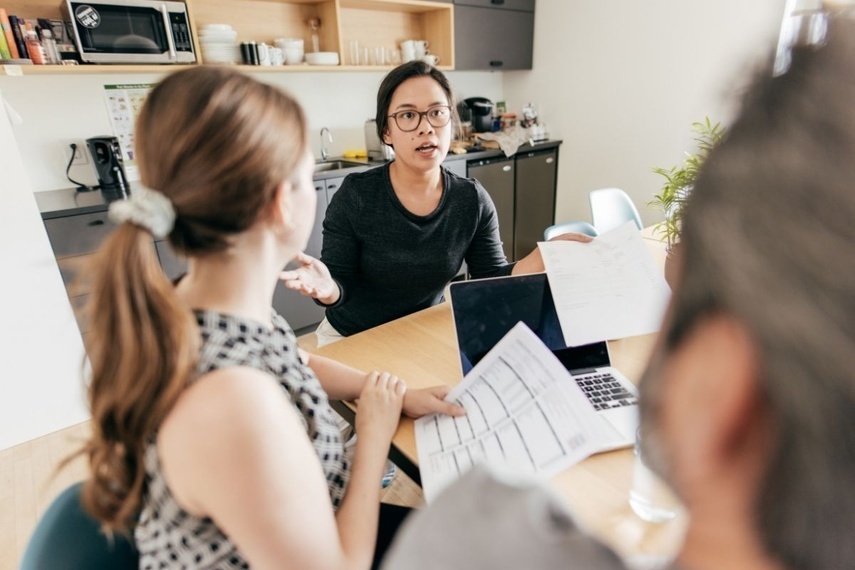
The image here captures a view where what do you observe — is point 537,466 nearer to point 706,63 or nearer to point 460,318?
point 460,318

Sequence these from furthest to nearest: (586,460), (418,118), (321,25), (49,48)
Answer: (321,25)
(49,48)
(418,118)
(586,460)

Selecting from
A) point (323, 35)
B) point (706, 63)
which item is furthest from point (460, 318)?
point (706, 63)

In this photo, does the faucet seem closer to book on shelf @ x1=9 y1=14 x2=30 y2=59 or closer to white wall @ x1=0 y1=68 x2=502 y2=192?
white wall @ x1=0 y1=68 x2=502 y2=192

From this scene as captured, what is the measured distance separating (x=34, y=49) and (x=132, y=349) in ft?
7.42

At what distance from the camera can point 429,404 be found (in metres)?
0.92

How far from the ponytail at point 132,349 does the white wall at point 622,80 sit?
3.14 metres

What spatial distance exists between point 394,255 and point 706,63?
2.72m

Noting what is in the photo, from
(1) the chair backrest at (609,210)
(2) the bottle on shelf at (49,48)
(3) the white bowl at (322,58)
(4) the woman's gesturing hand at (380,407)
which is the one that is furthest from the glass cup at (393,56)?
(4) the woman's gesturing hand at (380,407)

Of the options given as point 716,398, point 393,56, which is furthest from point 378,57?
point 716,398

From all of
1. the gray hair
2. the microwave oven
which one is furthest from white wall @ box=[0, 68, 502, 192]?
the gray hair

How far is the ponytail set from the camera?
0.60 meters

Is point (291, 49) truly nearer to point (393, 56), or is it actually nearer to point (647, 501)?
point (393, 56)

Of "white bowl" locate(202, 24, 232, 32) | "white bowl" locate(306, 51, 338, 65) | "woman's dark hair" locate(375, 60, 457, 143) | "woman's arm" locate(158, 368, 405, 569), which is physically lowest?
"woman's arm" locate(158, 368, 405, 569)

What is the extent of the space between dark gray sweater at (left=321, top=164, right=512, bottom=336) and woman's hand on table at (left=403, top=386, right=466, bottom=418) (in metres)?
0.64
